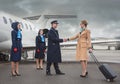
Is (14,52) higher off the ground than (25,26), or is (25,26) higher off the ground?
(25,26)

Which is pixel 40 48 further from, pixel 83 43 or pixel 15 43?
pixel 83 43

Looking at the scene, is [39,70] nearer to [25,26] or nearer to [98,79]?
[98,79]

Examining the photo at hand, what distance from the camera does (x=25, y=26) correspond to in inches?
995

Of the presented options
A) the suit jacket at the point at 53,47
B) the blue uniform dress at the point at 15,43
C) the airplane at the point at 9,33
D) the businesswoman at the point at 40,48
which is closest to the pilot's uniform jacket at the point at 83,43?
the suit jacket at the point at 53,47

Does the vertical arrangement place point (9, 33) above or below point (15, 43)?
above

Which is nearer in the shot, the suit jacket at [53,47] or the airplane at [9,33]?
the suit jacket at [53,47]

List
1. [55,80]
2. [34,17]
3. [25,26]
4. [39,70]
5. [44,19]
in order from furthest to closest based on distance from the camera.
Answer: [34,17] < [44,19] < [25,26] < [39,70] < [55,80]

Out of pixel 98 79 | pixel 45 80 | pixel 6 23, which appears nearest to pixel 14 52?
pixel 45 80

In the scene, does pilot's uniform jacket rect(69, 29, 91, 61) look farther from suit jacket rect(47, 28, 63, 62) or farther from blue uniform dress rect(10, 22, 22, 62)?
blue uniform dress rect(10, 22, 22, 62)

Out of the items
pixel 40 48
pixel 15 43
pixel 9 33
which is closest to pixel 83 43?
pixel 15 43

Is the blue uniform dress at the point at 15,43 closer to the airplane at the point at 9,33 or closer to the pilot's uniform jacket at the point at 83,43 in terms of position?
the pilot's uniform jacket at the point at 83,43

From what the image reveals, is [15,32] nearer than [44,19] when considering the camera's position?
Yes

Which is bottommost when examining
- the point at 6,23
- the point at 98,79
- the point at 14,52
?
the point at 98,79

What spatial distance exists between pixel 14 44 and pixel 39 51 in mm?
3096
